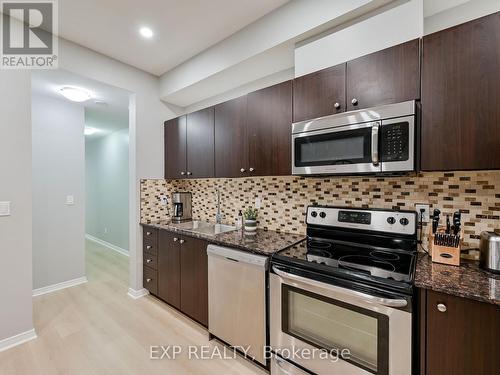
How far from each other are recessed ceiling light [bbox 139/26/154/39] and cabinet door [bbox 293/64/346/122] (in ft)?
4.82

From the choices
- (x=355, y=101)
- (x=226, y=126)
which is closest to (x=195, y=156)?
(x=226, y=126)

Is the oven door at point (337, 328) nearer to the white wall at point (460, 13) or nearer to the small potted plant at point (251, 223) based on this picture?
the small potted plant at point (251, 223)

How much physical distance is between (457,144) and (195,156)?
2.26 meters

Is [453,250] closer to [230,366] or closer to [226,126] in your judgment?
[230,366]

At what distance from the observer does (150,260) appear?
2.87m

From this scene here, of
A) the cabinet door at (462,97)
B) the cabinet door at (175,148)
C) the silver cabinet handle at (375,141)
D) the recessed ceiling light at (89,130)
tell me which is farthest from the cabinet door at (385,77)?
the recessed ceiling light at (89,130)

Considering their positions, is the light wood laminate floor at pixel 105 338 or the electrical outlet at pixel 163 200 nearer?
the light wood laminate floor at pixel 105 338

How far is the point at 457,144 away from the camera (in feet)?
4.17


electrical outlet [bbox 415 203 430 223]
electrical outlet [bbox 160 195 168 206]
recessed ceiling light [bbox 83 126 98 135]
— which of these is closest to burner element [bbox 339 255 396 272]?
electrical outlet [bbox 415 203 430 223]

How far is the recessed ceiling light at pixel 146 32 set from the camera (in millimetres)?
2207

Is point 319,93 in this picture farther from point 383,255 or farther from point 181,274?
point 181,274

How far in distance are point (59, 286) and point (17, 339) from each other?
128 centimetres

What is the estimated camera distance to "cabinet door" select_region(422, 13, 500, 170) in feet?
3.89

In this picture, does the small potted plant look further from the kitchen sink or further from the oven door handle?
the oven door handle
